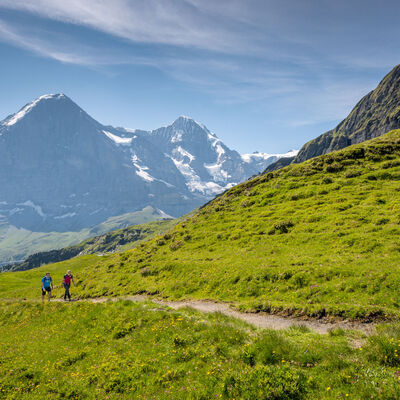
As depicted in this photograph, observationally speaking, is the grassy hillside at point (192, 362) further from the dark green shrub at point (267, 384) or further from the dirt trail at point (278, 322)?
the dirt trail at point (278, 322)

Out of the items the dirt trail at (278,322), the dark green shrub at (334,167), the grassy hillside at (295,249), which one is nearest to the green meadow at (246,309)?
the grassy hillside at (295,249)

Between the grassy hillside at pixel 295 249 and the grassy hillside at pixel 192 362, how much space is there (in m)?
5.22

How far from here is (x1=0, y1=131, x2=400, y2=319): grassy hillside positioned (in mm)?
18406

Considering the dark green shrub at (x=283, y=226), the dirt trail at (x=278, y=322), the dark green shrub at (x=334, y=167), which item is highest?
the dark green shrub at (x=334, y=167)

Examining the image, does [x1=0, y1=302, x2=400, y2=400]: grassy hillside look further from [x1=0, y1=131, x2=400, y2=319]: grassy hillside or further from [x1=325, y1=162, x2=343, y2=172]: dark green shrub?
[x1=325, y1=162, x2=343, y2=172]: dark green shrub

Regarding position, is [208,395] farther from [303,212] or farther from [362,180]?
[362,180]

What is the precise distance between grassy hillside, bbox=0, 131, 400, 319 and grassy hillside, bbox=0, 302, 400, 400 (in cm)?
522

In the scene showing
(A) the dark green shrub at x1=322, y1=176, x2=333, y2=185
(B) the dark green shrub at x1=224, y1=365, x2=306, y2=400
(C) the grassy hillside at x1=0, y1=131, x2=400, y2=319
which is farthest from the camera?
(A) the dark green shrub at x1=322, y1=176, x2=333, y2=185

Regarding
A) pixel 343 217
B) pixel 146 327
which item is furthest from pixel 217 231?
pixel 146 327

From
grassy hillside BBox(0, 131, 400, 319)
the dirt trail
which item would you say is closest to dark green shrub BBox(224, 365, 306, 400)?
the dirt trail

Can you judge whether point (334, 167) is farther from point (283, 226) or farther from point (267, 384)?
point (267, 384)

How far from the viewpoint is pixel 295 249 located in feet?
86.0

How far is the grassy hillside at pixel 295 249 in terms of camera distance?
18406 mm

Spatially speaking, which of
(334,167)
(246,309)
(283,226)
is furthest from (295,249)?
(334,167)
